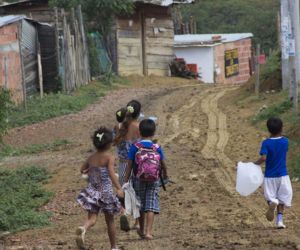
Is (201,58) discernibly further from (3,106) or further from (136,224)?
(136,224)

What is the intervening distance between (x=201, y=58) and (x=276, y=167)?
28821 millimetres

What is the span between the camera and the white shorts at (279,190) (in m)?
8.48

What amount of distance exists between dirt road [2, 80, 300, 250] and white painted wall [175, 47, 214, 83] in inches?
536

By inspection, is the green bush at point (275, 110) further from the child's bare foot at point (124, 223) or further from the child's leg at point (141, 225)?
the child's leg at point (141, 225)

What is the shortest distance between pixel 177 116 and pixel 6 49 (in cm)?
501

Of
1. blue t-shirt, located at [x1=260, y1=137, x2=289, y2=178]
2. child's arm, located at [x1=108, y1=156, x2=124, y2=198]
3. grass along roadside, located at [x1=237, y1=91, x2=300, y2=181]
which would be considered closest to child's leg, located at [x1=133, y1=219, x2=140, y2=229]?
child's arm, located at [x1=108, y1=156, x2=124, y2=198]

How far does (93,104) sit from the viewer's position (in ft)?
73.8

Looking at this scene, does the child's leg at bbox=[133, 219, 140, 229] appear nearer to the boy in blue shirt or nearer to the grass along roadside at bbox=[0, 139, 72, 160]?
the boy in blue shirt

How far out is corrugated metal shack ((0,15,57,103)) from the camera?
802 inches

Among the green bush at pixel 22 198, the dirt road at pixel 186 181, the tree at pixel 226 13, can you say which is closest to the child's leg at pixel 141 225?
the dirt road at pixel 186 181

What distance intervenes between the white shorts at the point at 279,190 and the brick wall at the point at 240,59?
28.8 meters

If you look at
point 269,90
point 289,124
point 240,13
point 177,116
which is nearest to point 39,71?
point 177,116

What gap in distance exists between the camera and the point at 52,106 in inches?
826

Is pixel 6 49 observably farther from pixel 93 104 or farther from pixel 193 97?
pixel 193 97
